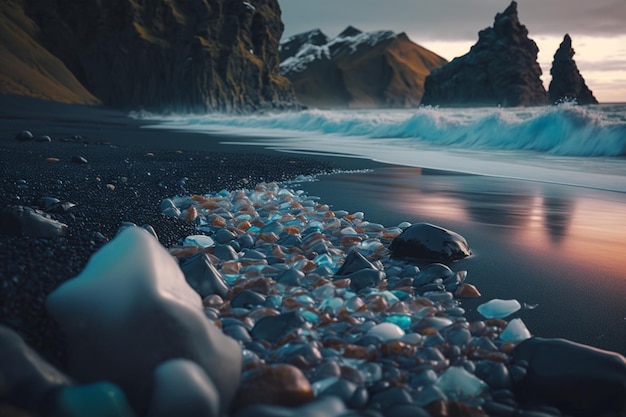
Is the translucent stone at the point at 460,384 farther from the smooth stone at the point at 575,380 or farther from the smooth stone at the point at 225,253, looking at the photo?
the smooth stone at the point at 225,253

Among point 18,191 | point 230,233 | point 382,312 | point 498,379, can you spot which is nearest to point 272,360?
point 382,312

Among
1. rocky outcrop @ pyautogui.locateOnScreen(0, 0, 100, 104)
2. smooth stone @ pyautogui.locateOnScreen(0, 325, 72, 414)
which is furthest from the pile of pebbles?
rocky outcrop @ pyautogui.locateOnScreen(0, 0, 100, 104)

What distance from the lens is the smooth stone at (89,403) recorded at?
117 cm

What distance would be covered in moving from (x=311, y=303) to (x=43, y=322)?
110 cm

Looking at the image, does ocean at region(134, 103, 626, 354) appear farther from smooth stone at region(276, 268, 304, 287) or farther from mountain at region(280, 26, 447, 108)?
mountain at region(280, 26, 447, 108)

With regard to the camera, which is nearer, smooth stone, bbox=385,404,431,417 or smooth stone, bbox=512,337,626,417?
smooth stone, bbox=385,404,431,417

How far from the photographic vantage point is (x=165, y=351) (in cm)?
136

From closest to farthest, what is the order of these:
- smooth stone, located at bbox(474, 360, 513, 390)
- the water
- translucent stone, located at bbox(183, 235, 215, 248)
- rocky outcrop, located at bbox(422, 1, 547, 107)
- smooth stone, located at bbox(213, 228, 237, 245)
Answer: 1. smooth stone, located at bbox(474, 360, 513, 390)
2. translucent stone, located at bbox(183, 235, 215, 248)
3. smooth stone, located at bbox(213, 228, 237, 245)
4. the water
5. rocky outcrop, located at bbox(422, 1, 547, 107)

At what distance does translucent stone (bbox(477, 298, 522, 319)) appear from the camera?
7.11 feet

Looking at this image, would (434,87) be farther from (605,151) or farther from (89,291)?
(89,291)

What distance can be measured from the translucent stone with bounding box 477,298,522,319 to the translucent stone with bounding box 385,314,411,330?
0.39 metres

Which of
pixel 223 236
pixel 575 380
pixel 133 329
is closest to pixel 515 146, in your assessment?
pixel 223 236

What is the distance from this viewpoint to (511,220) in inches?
164

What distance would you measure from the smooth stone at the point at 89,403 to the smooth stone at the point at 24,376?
0.04 metres
